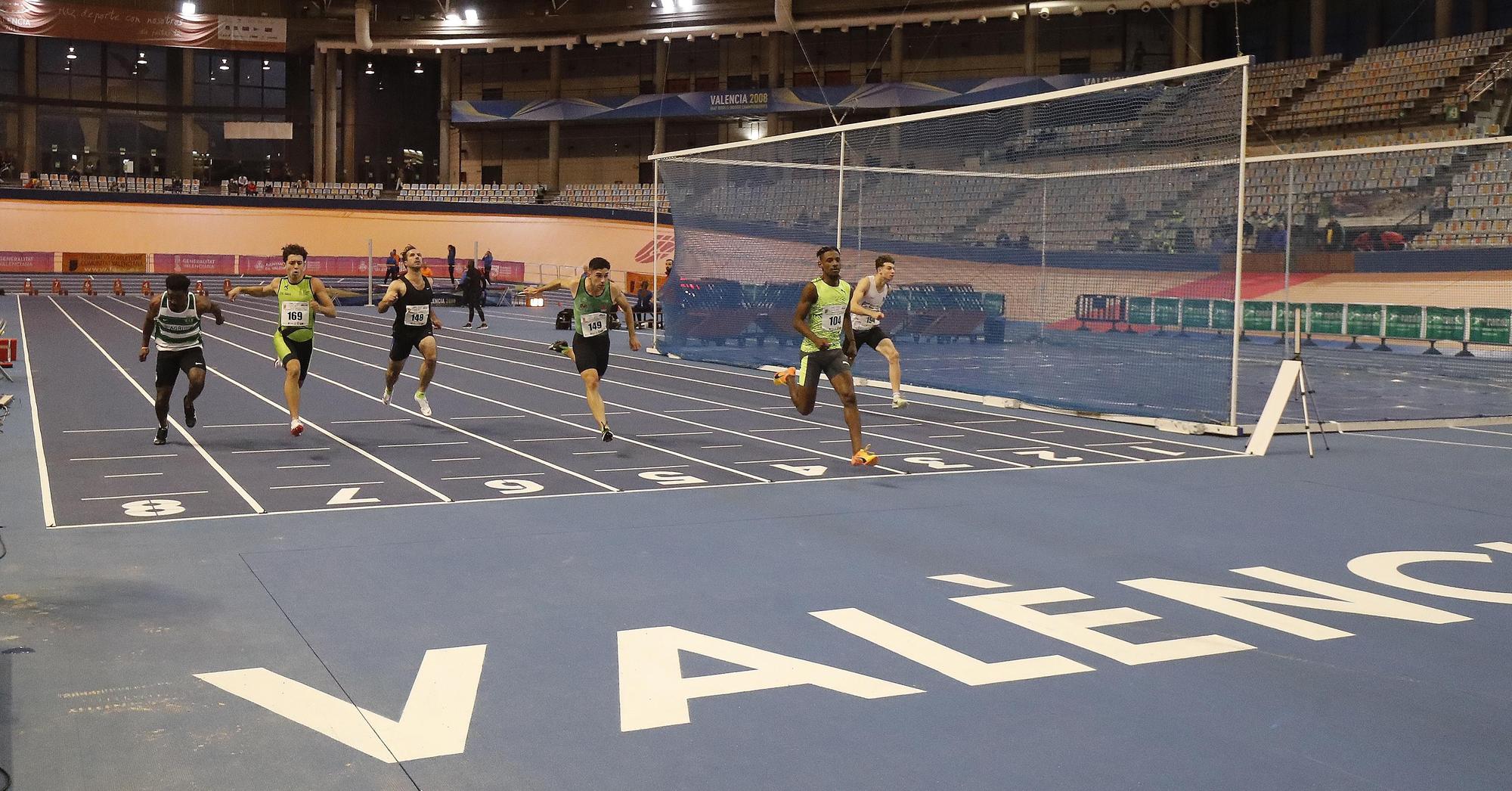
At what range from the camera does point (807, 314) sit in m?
12.2

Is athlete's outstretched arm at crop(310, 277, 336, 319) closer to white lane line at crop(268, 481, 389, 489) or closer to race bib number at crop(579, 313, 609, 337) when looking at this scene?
race bib number at crop(579, 313, 609, 337)

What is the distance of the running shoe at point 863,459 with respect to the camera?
1180cm

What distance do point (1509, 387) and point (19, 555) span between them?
19.7 metres

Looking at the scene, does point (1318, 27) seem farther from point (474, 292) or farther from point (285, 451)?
point (285, 451)

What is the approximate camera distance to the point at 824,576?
7633 mm

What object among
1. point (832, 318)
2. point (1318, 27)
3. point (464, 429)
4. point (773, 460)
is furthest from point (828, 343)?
point (1318, 27)

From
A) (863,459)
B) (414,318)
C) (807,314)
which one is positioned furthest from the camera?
(414,318)

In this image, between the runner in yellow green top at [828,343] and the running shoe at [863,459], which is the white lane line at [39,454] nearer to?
the runner in yellow green top at [828,343]

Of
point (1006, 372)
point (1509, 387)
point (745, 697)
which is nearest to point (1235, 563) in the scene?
point (745, 697)

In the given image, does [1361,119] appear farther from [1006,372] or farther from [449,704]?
[449,704]

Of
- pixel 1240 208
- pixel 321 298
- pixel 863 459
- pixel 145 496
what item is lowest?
pixel 145 496

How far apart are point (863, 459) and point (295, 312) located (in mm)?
6017

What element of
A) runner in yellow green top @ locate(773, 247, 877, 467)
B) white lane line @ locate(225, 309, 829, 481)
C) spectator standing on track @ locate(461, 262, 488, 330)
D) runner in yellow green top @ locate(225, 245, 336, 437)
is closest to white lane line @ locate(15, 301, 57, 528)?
runner in yellow green top @ locate(225, 245, 336, 437)

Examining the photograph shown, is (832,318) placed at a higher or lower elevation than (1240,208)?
lower
